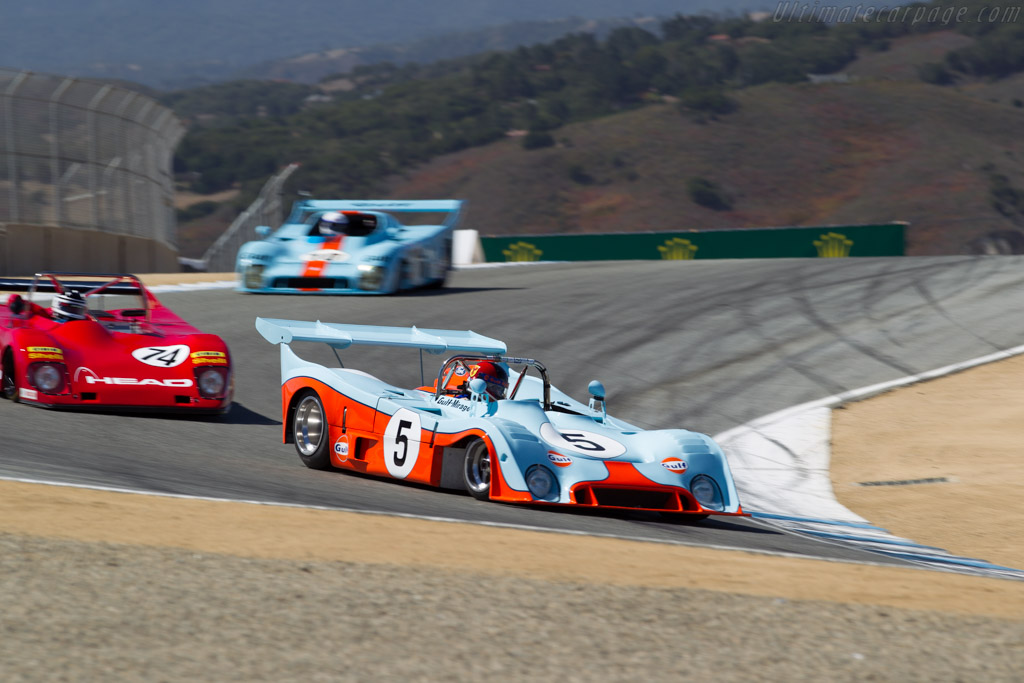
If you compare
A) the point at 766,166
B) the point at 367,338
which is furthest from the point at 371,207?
the point at 766,166

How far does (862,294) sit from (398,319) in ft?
23.8

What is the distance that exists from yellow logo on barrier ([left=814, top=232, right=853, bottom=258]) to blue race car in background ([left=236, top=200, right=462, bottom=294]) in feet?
42.6

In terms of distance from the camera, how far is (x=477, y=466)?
7875 mm

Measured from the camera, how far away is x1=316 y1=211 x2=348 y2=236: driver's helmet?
19734 millimetres

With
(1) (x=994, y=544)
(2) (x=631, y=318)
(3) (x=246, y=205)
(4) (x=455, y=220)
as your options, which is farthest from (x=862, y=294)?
(3) (x=246, y=205)

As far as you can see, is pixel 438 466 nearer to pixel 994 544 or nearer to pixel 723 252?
pixel 994 544

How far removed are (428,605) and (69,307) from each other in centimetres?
759

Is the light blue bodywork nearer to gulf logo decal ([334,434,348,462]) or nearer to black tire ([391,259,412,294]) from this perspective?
gulf logo decal ([334,434,348,462])

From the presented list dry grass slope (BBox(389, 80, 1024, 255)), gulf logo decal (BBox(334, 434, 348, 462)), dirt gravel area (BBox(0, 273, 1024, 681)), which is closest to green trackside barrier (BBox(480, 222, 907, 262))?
gulf logo decal (BBox(334, 434, 348, 462))

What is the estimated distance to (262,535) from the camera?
5.70 metres

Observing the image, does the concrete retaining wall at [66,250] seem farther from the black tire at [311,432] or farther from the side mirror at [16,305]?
the black tire at [311,432]

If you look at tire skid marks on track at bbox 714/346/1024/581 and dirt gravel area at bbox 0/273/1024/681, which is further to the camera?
tire skid marks on track at bbox 714/346/1024/581

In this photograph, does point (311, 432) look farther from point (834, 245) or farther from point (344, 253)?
point (834, 245)

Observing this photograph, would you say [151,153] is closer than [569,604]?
No
